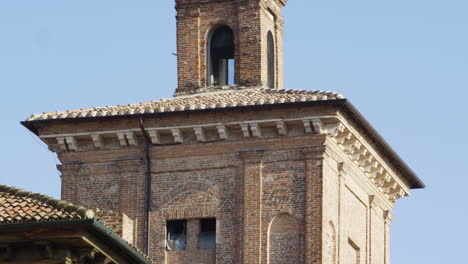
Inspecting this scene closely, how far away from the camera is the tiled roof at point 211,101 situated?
4272 cm

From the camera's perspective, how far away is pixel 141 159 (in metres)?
44.0

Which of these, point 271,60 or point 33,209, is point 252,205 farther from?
point 33,209

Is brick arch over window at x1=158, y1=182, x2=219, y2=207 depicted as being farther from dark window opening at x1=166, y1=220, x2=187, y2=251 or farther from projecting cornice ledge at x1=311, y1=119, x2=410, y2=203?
projecting cornice ledge at x1=311, y1=119, x2=410, y2=203

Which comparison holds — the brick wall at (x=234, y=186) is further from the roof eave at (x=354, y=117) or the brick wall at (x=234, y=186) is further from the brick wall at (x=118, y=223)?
the brick wall at (x=118, y=223)

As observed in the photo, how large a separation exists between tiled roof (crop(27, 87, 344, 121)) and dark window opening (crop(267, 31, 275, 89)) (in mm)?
1299

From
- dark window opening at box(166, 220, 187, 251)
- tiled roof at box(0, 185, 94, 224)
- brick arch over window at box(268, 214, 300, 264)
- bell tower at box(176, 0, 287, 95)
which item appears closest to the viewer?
tiled roof at box(0, 185, 94, 224)

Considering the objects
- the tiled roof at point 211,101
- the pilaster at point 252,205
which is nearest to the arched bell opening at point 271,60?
the tiled roof at point 211,101

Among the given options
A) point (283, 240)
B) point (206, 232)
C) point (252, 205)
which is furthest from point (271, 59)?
point (283, 240)

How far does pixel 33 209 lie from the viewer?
27875mm

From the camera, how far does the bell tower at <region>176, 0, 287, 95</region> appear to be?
45.7 meters

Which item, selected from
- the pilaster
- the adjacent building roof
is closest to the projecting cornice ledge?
the pilaster

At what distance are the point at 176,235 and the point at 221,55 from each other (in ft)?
16.0

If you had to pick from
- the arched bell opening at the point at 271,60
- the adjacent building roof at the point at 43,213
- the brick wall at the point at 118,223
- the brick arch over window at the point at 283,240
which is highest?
the arched bell opening at the point at 271,60

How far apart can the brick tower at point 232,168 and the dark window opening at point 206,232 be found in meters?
0.02
